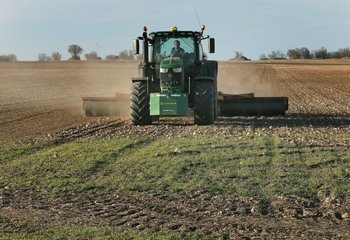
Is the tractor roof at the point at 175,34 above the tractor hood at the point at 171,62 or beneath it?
above

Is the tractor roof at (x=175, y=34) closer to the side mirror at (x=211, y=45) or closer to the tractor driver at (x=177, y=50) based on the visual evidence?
the tractor driver at (x=177, y=50)

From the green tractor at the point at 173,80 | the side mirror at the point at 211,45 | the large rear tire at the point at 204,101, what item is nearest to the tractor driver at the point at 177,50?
the green tractor at the point at 173,80

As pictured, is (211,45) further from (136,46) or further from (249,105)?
(249,105)

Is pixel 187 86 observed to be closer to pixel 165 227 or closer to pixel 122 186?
pixel 122 186

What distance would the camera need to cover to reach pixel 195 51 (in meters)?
13.9

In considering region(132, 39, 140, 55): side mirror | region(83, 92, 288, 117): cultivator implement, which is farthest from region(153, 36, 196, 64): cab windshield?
region(83, 92, 288, 117): cultivator implement

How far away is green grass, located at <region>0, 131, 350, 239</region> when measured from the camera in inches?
278

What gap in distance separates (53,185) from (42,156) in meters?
2.28

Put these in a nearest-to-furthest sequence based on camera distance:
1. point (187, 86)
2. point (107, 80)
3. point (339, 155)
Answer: point (339, 155) < point (187, 86) < point (107, 80)

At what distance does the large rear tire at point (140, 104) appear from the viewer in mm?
13172

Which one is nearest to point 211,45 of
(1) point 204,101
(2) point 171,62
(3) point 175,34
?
(2) point 171,62

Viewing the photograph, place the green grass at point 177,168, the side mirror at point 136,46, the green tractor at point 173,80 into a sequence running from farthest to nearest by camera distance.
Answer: the side mirror at point 136,46
the green tractor at point 173,80
the green grass at point 177,168

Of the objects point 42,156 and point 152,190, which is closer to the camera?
point 152,190

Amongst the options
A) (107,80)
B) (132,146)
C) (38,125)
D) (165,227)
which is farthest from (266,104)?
(107,80)
